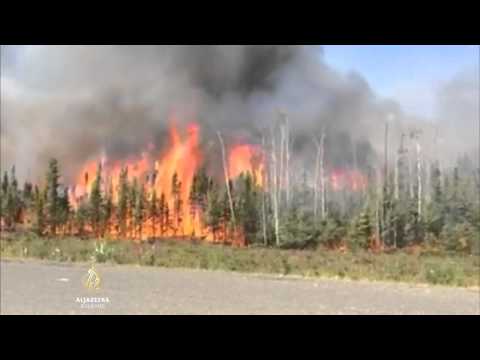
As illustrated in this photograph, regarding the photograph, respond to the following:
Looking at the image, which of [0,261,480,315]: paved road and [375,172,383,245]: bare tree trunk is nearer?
[0,261,480,315]: paved road

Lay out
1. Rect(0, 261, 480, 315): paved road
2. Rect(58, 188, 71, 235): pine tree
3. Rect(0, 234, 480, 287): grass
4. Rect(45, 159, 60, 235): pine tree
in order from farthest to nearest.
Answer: Rect(58, 188, 71, 235): pine tree < Rect(45, 159, 60, 235): pine tree < Rect(0, 234, 480, 287): grass < Rect(0, 261, 480, 315): paved road

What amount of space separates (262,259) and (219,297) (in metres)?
14.6

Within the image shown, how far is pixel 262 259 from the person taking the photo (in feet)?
86.9

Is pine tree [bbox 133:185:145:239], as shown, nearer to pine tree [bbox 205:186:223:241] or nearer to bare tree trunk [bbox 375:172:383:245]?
pine tree [bbox 205:186:223:241]

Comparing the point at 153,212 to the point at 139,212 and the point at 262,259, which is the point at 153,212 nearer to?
the point at 139,212

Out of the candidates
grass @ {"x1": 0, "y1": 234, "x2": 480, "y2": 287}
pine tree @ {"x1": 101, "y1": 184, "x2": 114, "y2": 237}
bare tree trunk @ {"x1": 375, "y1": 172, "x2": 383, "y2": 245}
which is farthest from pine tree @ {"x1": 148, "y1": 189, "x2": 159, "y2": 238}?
bare tree trunk @ {"x1": 375, "y1": 172, "x2": 383, "y2": 245}

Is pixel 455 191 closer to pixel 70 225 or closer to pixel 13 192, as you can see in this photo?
pixel 70 225

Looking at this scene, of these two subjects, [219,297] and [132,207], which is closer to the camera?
[219,297]

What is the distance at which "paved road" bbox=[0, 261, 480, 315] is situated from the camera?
9.52 meters

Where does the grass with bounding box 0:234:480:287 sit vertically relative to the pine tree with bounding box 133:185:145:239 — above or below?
below

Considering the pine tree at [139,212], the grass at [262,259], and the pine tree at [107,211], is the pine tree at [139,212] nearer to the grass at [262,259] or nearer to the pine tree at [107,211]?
the pine tree at [107,211]

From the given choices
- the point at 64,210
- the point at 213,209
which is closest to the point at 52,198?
the point at 64,210

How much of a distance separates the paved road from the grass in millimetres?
4166

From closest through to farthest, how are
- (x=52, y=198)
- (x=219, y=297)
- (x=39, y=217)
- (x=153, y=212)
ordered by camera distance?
(x=219, y=297)
(x=52, y=198)
(x=153, y=212)
(x=39, y=217)
